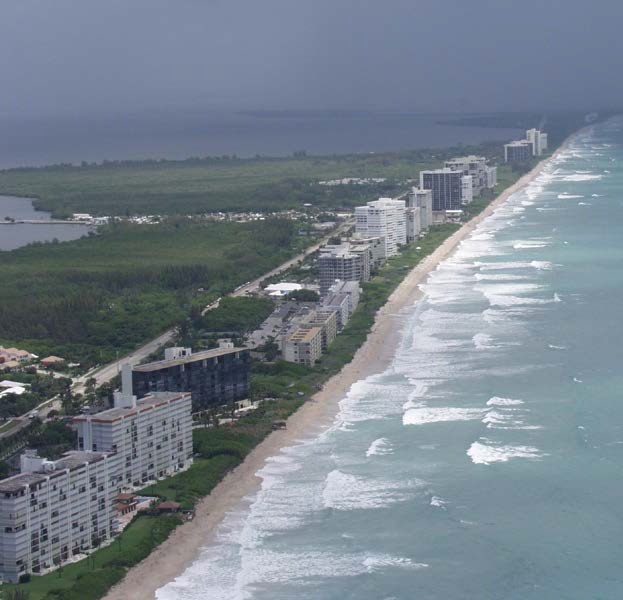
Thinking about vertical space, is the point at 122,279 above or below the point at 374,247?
below

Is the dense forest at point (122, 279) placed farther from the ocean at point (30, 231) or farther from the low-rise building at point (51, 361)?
the ocean at point (30, 231)

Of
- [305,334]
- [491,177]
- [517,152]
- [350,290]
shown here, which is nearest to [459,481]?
[305,334]

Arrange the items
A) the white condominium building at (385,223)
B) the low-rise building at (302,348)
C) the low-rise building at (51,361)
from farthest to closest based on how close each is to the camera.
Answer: the white condominium building at (385,223) < the low-rise building at (51,361) < the low-rise building at (302,348)

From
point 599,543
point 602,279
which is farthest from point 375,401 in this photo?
point 602,279

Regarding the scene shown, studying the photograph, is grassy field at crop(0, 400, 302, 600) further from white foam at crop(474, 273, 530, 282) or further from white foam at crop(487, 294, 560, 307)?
white foam at crop(474, 273, 530, 282)

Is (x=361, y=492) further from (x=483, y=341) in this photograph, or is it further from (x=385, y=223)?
(x=385, y=223)

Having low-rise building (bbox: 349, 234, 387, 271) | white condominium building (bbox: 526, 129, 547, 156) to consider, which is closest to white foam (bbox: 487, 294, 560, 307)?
low-rise building (bbox: 349, 234, 387, 271)

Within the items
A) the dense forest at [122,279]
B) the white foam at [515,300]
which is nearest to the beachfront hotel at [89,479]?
the dense forest at [122,279]
